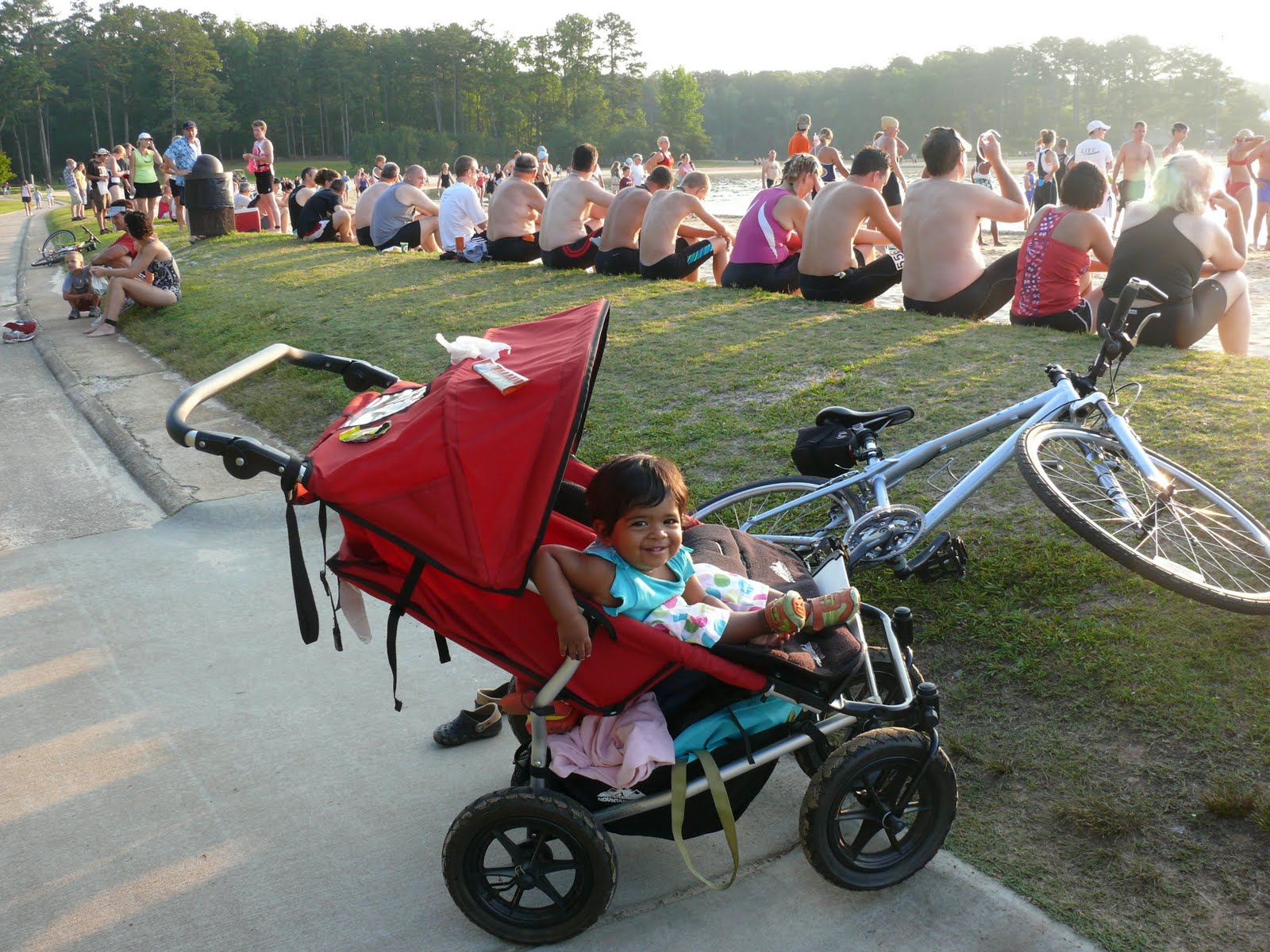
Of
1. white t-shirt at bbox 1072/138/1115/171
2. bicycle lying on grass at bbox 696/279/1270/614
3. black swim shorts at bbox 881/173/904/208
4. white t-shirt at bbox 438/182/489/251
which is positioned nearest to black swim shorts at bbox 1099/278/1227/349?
bicycle lying on grass at bbox 696/279/1270/614

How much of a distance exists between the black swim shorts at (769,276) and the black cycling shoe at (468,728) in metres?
6.90

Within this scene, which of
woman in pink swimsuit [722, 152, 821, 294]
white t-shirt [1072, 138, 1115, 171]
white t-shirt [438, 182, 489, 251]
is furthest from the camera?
white t-shirt [1072, 138, 1115, 171]

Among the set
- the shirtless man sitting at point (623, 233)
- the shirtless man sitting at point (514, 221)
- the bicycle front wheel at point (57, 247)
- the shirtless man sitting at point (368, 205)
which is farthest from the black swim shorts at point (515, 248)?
the bicycle front wheel at point (57, 247)

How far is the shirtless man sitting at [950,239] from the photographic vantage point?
25.8 feet

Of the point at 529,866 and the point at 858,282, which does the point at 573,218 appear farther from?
the point at 529,866

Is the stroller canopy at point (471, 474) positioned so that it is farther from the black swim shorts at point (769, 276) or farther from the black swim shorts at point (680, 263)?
the black swim shorts at point (680, 263)

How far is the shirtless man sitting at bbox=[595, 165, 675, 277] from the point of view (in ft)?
36.8

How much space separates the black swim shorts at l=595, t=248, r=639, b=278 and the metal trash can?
978 cm

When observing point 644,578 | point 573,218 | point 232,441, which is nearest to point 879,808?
point 644,578

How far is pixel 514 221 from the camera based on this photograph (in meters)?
13.0

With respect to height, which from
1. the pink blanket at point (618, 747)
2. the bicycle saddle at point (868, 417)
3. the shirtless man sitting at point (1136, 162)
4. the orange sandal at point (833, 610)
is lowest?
the pink blanket at point (618, 747)

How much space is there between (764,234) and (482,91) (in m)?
115

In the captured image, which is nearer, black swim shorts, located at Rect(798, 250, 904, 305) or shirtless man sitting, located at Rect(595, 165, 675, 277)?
black swim shorts, located at Rect(798, 250, 904, 305)

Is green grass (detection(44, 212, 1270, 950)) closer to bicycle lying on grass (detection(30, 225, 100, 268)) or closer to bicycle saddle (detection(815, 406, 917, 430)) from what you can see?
bicycle saddle (detection(815, 406, 917, 430))
